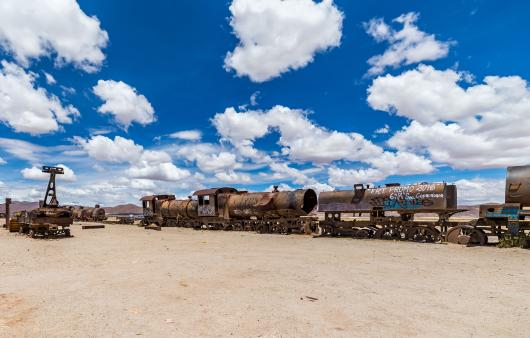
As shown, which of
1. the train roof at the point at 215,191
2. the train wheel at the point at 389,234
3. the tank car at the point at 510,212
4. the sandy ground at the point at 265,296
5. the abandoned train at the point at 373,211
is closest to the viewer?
the sandy ground at the point at 265,296

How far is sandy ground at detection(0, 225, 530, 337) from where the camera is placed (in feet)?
19.8

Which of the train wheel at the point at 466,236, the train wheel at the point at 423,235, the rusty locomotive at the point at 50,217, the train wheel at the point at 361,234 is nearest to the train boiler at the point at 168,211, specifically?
the rusty locomotive at the point at 50,217

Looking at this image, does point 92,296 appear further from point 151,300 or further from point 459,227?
point 459,227

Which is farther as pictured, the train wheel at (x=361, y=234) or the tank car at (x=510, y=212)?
the train wheel at (x=361, y=234)

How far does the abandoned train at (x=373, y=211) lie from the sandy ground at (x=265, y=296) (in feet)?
13.8

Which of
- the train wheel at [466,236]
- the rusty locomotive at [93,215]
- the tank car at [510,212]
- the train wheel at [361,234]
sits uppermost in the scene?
the tank car at [510,212]

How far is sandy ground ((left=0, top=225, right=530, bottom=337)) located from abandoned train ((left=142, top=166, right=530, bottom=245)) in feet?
13.8

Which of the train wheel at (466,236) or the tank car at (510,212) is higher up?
the tank car at (510,212)

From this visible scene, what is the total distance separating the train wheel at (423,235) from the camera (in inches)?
768

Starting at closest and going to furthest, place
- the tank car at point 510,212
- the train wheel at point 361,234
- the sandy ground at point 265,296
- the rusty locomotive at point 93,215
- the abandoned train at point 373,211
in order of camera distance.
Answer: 1. the sandy ground at point 265,296
2. the tank car at point 510,212
3. the abandoned train at point 373,211
4. the train wheel at point 361,234
5. the rusty locomotive at point 93,215

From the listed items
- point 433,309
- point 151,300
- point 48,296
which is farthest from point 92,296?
point 433,309

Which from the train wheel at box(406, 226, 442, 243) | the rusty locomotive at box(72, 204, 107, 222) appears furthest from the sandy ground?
the rusty locomotive at box(72, 204, 107, 222)

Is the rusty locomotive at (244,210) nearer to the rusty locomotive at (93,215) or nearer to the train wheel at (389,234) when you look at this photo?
the train wheel at (389,234)

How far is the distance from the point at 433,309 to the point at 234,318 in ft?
13.1
